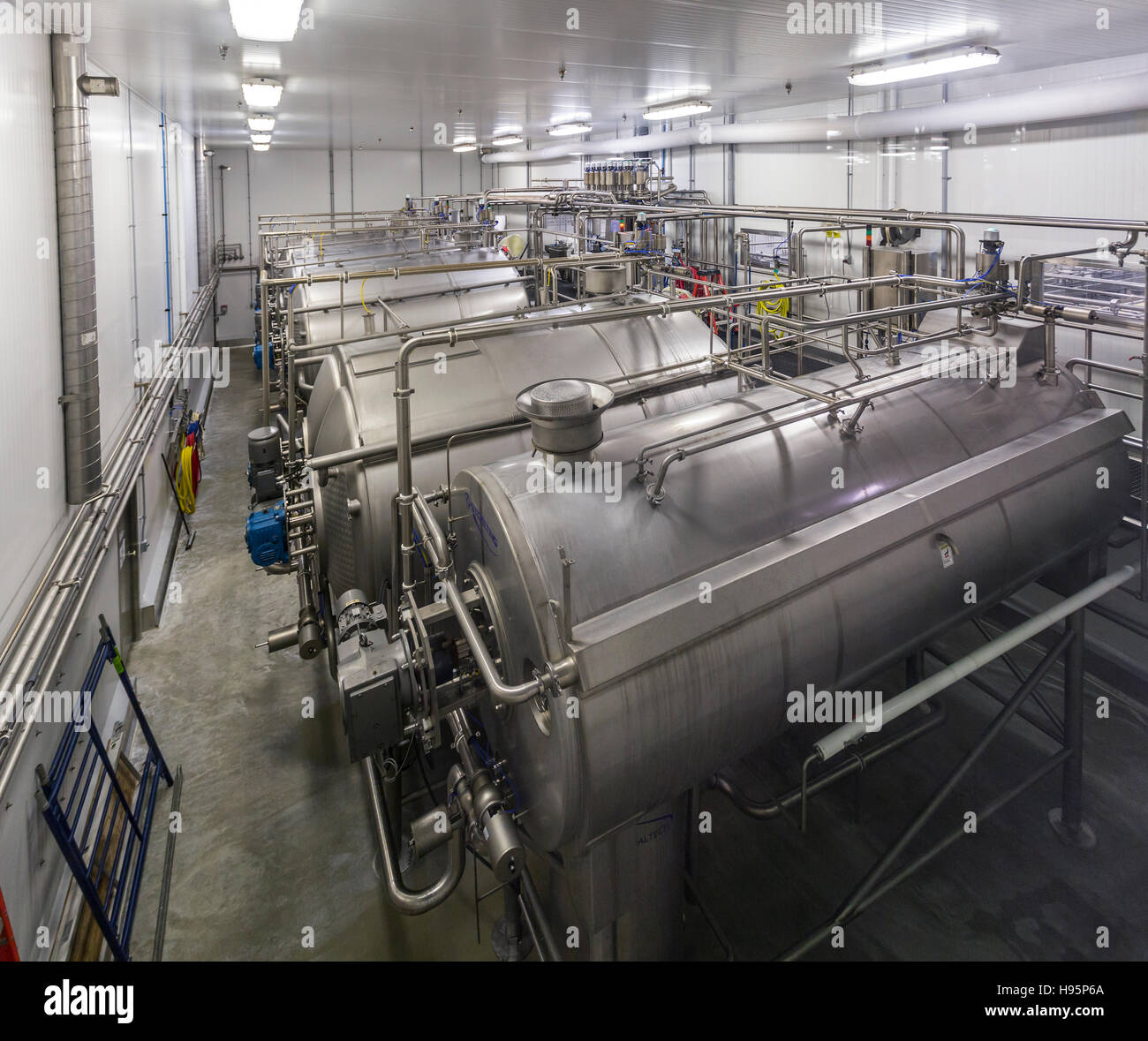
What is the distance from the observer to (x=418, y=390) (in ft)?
11.5

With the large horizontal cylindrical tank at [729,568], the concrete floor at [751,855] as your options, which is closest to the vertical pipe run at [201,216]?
the concrete floor at [751,855]

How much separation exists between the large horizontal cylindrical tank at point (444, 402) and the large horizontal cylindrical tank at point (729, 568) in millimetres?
757

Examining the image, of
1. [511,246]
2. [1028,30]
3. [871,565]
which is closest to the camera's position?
[871,565]

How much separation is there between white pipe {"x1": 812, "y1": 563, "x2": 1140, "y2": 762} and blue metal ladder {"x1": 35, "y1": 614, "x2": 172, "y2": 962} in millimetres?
2671

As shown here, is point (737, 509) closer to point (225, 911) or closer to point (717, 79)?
point (225, 911)

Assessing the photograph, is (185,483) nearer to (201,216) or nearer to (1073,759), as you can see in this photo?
(1073,759)

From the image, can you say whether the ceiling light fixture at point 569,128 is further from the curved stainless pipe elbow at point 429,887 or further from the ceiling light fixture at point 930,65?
the curved stainless pipe elbow at point 429,887

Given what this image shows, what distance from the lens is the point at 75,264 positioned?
354 cm

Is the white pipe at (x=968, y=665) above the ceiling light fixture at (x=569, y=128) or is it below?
below

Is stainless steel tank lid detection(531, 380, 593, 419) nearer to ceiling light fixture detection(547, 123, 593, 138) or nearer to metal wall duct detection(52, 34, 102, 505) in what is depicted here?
metal wall duct detection(52, 34, 102, 505)

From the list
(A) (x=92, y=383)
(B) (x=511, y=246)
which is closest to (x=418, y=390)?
(A) (x=92, y=383)

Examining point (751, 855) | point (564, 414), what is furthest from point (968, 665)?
point (564, 414)

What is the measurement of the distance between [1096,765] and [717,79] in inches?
229

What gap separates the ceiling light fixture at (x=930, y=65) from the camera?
4766 millimetres
